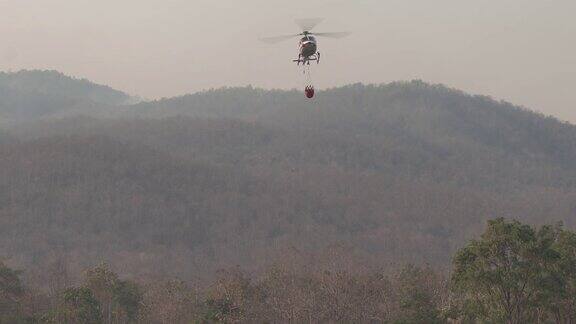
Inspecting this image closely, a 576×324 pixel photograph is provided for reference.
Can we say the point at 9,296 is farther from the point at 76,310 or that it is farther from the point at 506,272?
the point at 506,272

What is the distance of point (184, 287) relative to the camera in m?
104

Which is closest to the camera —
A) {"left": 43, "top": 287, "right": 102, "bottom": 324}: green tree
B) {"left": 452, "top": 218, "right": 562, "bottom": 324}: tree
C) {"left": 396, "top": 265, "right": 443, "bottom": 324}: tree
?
{"left": 452, "top": 218, "right": 562, "bottom": 324}: tree

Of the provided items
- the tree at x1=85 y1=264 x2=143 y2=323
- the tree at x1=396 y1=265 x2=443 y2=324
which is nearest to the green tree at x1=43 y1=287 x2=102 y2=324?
the tree at x1=85 y1=264 x2=143 y2=323

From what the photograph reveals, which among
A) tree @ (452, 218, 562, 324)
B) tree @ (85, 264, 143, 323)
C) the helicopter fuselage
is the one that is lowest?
tree @ (85, 264, 143, 323)

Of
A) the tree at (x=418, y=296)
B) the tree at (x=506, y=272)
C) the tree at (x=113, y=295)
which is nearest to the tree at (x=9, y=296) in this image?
the tree at (x=113, y=295)

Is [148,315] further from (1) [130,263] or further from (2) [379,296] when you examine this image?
(1) [130,263]

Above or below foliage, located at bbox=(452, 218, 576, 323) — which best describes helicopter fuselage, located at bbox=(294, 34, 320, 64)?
above

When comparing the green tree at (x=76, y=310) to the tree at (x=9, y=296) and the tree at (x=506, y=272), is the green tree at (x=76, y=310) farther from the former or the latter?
the tree at (x=506, y=272)

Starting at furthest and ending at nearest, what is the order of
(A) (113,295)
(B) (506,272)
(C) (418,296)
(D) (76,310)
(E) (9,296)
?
(A) (113,295), (E) (9,296), (D) (76,310), (C) (418,296), (B) (506,272)

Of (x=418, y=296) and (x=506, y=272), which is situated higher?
(x=506, y=272)

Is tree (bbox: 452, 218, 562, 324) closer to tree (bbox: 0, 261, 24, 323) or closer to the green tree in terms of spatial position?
the green tree

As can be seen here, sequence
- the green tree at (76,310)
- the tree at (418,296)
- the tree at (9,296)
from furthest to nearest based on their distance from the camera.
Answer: the tree at (9,296) → the green tree at (76,310) → the tree at (418,296)

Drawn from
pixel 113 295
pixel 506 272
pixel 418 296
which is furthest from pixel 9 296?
pixel 506 272

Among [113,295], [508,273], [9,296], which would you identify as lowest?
[113,295]
